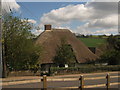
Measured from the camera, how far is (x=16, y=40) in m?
26.7

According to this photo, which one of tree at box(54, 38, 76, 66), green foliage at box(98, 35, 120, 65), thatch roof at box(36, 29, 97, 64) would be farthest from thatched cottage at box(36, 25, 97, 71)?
green foliage at box(98, 35, 120, 65)

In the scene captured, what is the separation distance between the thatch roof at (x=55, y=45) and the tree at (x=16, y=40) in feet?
23.2

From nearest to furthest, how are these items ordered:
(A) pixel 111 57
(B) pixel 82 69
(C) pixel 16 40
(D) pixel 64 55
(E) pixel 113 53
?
1. (C) pixel 16 40
2. (D) pixel 64 55
3. (B) pixel 82 69
4. (E) pixel 113 53
5. (A) pixel 111 57

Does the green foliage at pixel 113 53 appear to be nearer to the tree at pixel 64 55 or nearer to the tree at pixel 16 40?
the tree at pixel 64 55

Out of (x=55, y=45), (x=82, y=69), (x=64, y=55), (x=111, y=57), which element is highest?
(x=55, y=45)

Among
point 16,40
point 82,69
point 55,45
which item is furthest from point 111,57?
point 16,40

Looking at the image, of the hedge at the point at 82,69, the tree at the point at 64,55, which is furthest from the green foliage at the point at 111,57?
the tree at the point at 64,55

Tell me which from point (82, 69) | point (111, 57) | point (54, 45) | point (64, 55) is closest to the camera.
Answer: point (64, 55)

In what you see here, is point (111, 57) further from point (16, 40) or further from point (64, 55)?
point (16, 40)

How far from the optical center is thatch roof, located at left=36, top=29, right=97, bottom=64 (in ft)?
119

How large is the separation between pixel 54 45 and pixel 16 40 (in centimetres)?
1277

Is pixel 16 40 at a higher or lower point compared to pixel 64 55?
higher

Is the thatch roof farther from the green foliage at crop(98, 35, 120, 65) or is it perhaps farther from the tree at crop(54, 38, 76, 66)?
the green foliage at crop(98, 35, 120, 65)

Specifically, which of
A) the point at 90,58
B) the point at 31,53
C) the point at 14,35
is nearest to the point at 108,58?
the point at 90,58
